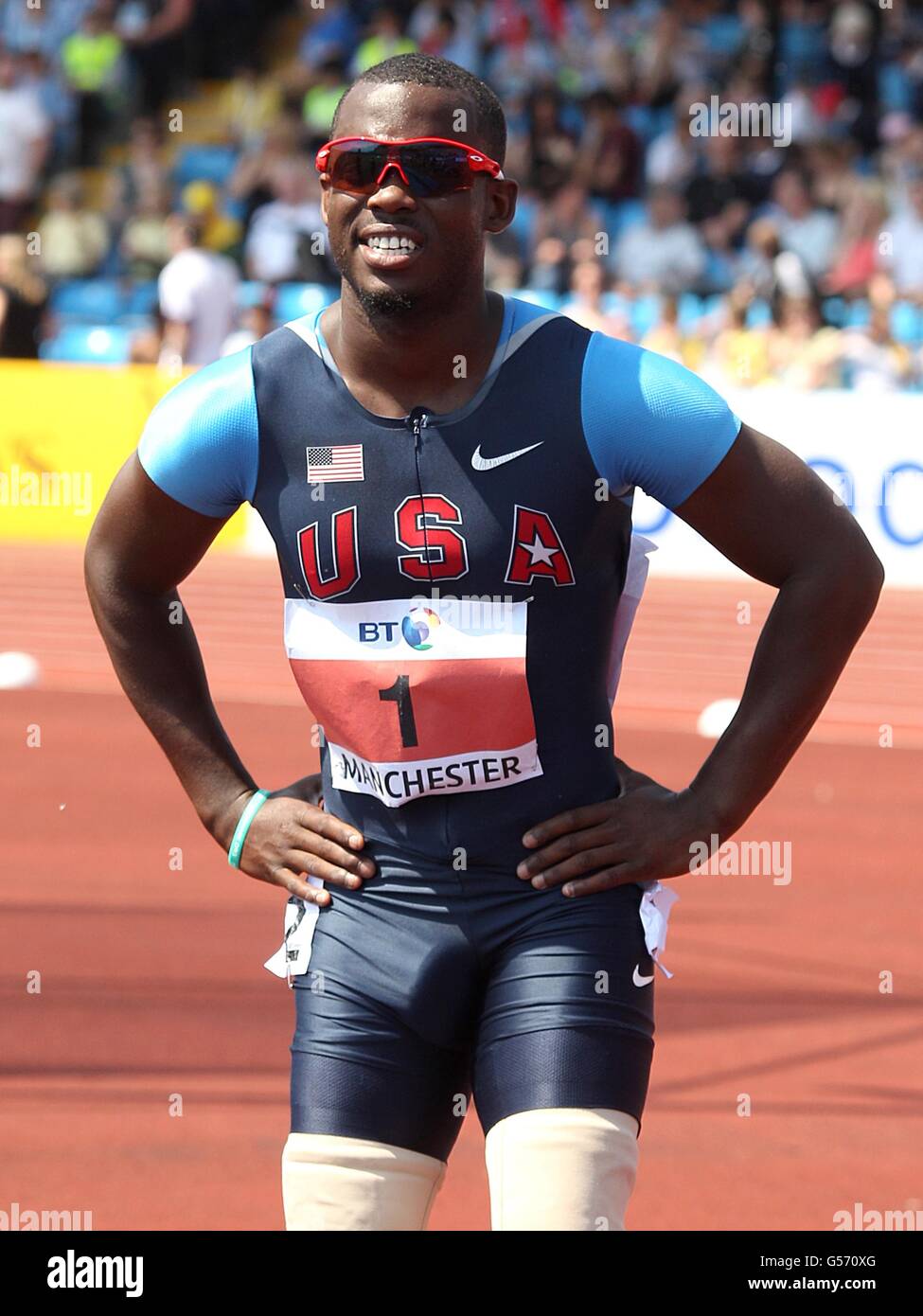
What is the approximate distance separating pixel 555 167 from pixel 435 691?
58.8 feet

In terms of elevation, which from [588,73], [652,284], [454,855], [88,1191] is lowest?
[88,1191]

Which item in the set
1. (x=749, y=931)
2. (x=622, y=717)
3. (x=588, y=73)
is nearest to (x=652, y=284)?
(x=588, y=73)

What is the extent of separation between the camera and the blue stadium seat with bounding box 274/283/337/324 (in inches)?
760

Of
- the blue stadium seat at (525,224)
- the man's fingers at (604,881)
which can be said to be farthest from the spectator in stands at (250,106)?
the man's fingers at (604,881)

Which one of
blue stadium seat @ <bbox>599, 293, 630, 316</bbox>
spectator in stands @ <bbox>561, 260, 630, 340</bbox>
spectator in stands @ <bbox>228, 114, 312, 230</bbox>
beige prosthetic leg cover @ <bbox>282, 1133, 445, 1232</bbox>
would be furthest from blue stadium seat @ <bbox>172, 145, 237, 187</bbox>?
beige prosthetic leg cover @ <bbox>282, 1133, 445, 1232</bbox>

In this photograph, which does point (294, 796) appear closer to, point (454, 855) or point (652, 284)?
point (454, 855)

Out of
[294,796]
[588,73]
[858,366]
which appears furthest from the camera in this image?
[588,73]

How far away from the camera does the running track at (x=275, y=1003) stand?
5.53 metres

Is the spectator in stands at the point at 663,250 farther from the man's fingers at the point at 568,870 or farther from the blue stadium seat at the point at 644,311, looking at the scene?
the man's fingers at the point at 568,870

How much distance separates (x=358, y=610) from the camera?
3273mm

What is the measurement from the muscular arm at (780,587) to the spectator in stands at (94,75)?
21.4 metres

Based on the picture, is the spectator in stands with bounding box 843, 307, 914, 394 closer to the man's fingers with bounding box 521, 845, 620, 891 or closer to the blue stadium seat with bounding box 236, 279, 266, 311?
the blue stadium seat with bounding box 236, 279, 266, 311

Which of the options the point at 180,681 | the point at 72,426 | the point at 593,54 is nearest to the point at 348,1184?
the point at 180,681

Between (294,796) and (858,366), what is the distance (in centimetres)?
1265
